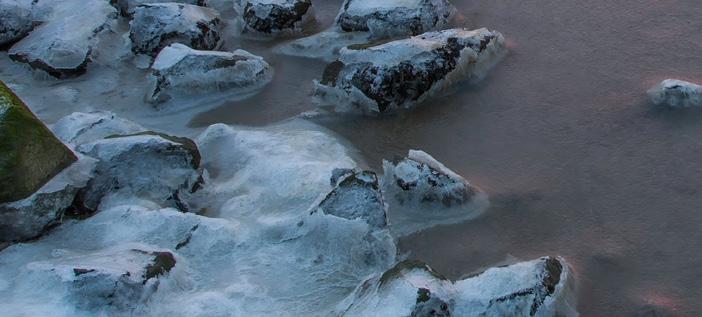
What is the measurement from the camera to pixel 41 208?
394 cm

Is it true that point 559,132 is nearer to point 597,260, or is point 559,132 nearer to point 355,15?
point 597,260

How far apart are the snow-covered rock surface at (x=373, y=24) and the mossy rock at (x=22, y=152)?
223 cm

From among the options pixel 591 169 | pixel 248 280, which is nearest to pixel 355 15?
pixel 591 169

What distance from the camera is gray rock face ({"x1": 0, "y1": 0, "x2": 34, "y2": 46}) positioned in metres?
6.14

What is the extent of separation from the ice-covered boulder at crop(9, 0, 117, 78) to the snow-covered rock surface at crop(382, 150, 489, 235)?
2.91 m

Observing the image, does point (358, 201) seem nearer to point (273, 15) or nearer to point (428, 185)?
point (428, 185)

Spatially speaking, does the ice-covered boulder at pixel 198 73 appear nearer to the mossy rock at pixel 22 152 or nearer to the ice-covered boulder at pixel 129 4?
the ice-covered boulder at pixel 129 4

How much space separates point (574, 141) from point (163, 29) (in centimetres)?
308

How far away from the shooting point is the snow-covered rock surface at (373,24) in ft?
18.8

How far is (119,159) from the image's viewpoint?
14.1ft

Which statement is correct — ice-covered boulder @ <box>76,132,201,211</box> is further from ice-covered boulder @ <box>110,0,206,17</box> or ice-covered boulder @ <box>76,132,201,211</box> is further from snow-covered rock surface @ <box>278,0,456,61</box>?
ice-covered boulder @ <box>110,0,206,17</box>

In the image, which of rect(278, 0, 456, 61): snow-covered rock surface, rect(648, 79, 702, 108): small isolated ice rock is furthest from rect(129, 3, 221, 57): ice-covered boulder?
rect(648, 79, 702, 108): small isolated ice rock

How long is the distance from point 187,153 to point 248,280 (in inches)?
40.6

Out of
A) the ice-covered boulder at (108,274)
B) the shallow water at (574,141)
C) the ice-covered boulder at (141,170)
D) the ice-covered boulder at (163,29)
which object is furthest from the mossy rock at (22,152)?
the ice-covered boulder at (163,29)
